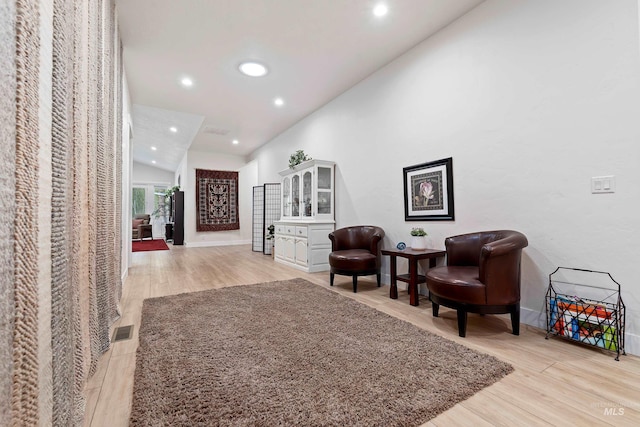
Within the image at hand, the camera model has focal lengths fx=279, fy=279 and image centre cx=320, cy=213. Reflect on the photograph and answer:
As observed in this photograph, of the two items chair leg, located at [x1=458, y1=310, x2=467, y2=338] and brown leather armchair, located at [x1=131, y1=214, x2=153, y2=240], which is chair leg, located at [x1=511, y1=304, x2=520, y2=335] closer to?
chair leg, located at [x1=458, y1=310, x2=467, y2=338]

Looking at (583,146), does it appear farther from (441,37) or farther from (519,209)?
(441,37)

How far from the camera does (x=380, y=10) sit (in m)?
2.61

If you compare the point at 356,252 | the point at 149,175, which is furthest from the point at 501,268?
the point at 149,175

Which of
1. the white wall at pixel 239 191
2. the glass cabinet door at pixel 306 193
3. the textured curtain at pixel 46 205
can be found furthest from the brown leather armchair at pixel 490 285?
the white wall at pixel 239 191

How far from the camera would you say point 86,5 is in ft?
4.23

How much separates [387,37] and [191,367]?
136 inches

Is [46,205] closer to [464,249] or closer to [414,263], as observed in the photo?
[414,263]

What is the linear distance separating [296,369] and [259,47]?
3254 mm

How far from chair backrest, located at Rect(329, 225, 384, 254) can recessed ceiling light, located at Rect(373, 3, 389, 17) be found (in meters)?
2.27

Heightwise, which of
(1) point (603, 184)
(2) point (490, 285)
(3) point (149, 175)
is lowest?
(2) point (490, 285)

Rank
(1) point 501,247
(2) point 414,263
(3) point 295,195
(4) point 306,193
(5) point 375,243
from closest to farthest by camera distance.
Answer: (1) point 501,247, (2) point 414,263, (5) point 375,243, (4) point 306,193, (3) point 295,195

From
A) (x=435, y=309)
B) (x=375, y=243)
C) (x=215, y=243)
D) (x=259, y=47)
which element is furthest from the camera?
(x=215, y=243)

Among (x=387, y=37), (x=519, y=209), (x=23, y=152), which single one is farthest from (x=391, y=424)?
(x=387, y=37)

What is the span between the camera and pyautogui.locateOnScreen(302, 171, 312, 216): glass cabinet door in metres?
4.53
